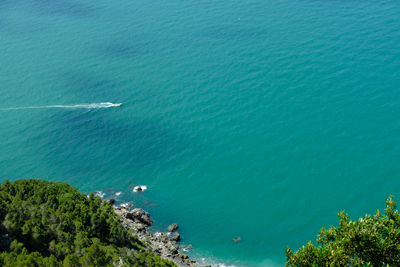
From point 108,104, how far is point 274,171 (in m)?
44.9

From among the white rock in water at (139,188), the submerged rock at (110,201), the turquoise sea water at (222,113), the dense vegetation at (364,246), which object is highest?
the turquoise sea water at (222,113)

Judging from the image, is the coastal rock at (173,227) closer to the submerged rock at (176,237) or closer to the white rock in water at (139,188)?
the submerged rock at (176,237)

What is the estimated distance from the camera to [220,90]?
99000 mm

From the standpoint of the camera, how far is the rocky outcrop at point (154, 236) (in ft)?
195

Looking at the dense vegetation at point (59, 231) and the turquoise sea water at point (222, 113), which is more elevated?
the turquoise sea water at point (222, 113)

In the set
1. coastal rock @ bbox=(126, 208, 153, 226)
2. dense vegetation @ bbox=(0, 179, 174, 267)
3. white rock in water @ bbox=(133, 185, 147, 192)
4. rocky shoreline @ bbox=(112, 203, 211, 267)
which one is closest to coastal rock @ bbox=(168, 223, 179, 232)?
rocky shoreline @ bbox=(112, 203, 211, 267)

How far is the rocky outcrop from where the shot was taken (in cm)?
5944

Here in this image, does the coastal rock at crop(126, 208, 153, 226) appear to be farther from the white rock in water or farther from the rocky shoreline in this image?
the white rock in water

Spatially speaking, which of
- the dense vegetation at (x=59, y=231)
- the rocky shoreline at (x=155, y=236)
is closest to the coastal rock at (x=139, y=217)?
the rocky shoreline at (x=155, y=236)

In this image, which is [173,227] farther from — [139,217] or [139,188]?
[139,188]

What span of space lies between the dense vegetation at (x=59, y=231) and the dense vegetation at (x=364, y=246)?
836 inches

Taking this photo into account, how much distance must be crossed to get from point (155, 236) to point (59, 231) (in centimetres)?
1799

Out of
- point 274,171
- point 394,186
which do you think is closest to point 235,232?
point 274,171

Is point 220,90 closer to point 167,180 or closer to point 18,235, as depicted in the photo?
point 167,180
